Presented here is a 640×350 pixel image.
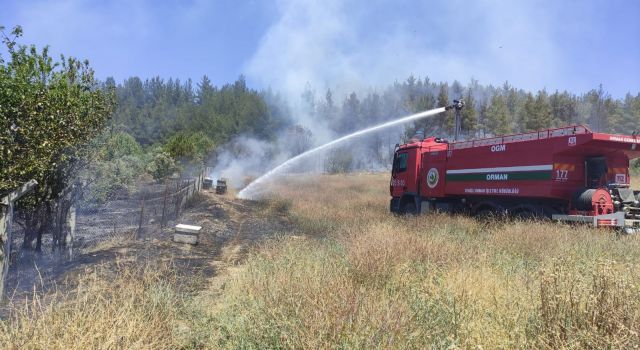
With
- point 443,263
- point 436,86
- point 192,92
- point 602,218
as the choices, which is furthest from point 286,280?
point 192,92

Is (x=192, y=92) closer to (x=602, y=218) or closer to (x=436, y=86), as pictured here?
(x=436, y=86)

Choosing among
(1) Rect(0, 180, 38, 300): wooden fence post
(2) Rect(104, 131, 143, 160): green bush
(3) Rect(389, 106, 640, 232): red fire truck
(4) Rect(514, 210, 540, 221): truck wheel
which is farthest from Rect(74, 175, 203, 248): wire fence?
(4) Rect(514, 210, 540, 221): truck wheel

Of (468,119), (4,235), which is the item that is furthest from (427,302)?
(468,119)

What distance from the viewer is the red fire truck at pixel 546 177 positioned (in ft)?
32.8

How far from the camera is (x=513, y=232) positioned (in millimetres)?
8445

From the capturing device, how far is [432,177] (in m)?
14.8

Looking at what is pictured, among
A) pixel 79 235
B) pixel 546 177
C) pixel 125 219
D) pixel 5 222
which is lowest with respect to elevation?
pixel 79 235

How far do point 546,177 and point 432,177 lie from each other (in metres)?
4.53

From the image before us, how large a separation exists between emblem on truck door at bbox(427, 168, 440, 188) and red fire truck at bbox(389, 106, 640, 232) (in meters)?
0.15

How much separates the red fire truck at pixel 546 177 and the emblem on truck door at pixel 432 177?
0.15m

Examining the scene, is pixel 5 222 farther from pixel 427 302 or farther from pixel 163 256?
pixel 427 302

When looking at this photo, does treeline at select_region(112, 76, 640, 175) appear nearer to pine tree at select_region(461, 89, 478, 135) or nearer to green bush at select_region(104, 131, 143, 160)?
pine tree at select_region(461, 89, 478, 135)

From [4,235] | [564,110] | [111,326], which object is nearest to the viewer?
[111,326]

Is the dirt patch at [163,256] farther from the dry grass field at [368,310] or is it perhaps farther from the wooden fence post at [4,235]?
the dry grass field at [368,310]
